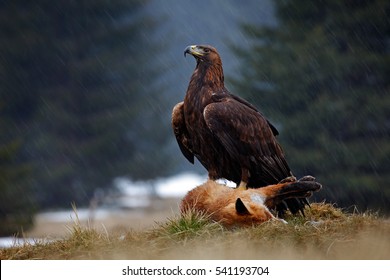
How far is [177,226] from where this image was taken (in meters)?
5.60

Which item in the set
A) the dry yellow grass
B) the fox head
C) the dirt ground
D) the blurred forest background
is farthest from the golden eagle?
the dirt ground

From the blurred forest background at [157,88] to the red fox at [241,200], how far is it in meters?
8.47

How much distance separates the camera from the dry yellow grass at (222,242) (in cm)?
510

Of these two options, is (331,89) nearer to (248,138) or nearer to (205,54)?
(205,54)

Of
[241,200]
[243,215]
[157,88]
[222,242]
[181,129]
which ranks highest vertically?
[157,88]

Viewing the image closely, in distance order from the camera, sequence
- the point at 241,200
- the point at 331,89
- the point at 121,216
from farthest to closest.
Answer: the point at 121,216, the point at 331,89, the point at 241,200

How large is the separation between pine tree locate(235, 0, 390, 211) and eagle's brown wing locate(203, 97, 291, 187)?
24.9ft

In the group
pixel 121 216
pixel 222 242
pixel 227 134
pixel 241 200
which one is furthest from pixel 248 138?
pixel 121 216

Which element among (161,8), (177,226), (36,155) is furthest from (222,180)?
(161,8)

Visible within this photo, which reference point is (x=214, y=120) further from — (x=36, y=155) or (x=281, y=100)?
(x=36, y=155)

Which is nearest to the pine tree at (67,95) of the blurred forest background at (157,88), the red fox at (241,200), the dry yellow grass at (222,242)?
the blurred forest background at (157,88)

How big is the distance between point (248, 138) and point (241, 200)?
83 centimetres

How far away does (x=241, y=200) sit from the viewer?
19.0 feet

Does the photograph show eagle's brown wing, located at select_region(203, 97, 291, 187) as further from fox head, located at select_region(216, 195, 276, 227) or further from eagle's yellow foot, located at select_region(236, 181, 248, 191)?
fox head, located at select_region(216, 195, 276, 227)
